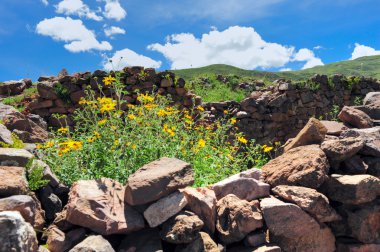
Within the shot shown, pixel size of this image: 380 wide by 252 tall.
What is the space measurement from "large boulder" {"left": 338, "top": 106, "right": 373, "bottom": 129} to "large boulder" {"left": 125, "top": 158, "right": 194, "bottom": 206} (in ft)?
10.5

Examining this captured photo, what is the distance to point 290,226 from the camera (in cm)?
325

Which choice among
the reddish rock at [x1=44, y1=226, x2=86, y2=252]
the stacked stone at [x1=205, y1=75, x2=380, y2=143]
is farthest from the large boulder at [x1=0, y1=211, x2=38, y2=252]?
the stacked stone at [x1=205, y1=75, x2=380, y2=143]

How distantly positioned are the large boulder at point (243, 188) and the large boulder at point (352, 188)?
62cm

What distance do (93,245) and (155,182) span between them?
659 millimetres

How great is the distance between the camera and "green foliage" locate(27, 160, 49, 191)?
304 cm

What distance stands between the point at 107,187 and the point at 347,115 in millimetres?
3771

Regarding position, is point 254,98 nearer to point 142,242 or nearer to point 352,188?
point 352,188

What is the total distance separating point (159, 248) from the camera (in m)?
2.80

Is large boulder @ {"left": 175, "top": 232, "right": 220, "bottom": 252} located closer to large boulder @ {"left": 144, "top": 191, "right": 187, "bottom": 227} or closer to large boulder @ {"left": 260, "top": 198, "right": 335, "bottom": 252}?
large boulder @ {"left": 144, "top": 191, "right": 187, "bottom": 227}

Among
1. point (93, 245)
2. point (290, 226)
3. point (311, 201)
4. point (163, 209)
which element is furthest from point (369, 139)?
point (93, 245)

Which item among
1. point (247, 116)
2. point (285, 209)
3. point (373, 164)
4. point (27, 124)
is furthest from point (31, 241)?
point (247, 116)

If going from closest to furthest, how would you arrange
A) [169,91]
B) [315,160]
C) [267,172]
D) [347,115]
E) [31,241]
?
[31,241] → [315,160] → [267,172] → [347,115] → [169,91]

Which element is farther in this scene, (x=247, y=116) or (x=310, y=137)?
(x=247, y=116)

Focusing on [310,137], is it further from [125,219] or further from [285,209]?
[125,219]
